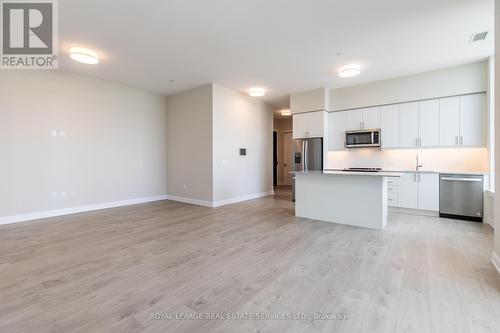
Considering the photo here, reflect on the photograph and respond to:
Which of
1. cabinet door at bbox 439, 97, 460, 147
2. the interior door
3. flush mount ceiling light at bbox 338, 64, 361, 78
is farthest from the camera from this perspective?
the interior door

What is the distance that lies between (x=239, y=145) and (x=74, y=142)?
400 centimetres

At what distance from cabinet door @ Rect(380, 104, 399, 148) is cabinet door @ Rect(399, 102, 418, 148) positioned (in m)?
0.08

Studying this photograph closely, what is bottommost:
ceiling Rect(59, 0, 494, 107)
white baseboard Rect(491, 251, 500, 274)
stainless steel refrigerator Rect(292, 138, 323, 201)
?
white baseboard Rect(491, 251, 500, 274)

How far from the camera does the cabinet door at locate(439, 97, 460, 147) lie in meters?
4.71

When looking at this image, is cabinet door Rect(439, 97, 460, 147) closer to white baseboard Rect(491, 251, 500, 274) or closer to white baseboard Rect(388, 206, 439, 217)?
white baseboard Rect(388, 206, 439, 217)

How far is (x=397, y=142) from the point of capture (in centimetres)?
537

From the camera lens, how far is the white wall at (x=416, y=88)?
4.52 m

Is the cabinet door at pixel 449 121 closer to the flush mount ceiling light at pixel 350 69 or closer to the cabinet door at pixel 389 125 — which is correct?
the cabinet door at pixel 389 125

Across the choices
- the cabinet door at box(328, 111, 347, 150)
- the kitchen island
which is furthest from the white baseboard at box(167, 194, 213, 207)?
the cabinet door at box(328, 111, 347, 150)

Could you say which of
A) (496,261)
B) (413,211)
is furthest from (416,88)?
(496,261)

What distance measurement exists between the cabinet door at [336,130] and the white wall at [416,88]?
209mm

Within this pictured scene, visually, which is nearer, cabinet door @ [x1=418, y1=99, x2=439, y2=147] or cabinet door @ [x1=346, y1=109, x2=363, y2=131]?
cabinet door @ [x1=418, y1=99, x2=439, y2=147]

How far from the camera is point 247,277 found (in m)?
2.29

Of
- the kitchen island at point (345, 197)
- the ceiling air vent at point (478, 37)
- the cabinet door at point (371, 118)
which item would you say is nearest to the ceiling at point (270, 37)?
the ceiling air vent at point (478, 37)
